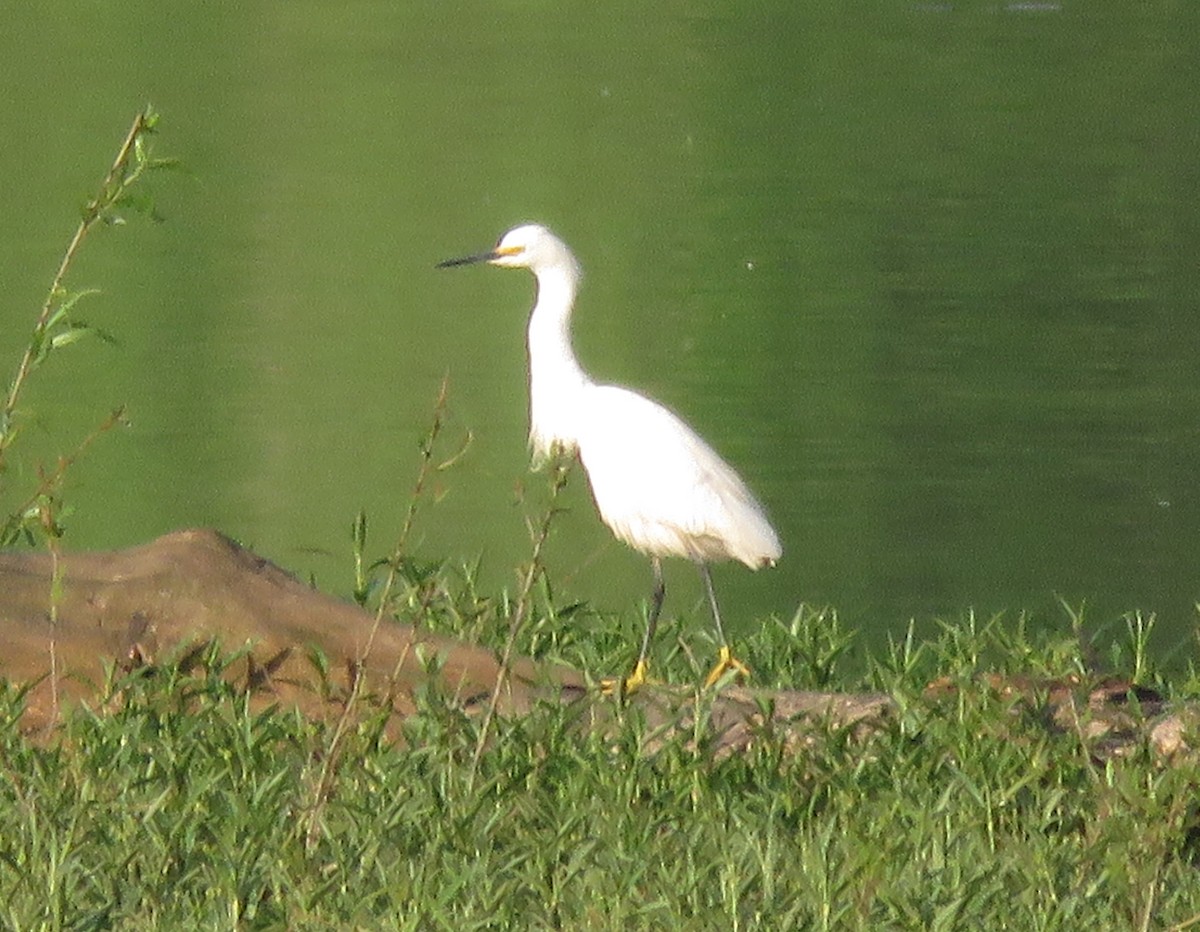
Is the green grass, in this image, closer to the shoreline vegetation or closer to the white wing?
the shoreline vegetation

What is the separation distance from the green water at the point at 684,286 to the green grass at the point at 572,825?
0.50 m

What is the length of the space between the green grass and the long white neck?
176cm

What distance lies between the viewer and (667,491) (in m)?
5.86

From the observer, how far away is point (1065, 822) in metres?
4.15

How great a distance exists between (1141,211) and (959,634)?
8623 millimetres

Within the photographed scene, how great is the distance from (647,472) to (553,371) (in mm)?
627

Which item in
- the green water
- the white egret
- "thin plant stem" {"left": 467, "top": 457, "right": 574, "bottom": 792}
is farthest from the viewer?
the green water

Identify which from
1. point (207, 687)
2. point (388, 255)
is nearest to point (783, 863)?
point (207, 687)

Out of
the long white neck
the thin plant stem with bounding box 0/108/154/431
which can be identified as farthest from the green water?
the long white neck

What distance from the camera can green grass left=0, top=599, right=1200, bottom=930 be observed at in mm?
3609

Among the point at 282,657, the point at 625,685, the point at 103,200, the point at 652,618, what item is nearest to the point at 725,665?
the point at 652,618

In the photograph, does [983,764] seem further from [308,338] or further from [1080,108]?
[1080,108]

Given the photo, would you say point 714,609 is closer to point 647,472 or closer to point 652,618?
point 652,618

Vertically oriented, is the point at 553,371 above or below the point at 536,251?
below
